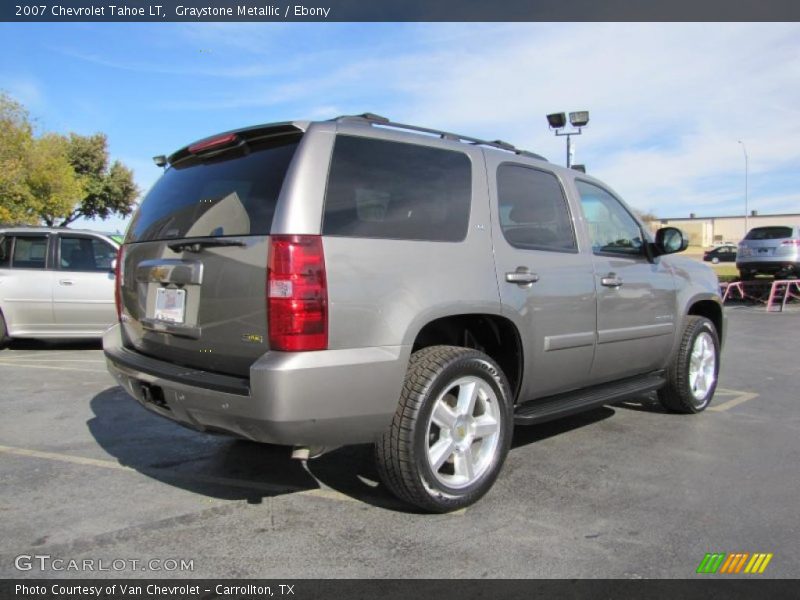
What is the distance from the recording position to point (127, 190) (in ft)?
153

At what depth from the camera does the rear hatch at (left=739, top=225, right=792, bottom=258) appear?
1731 cm

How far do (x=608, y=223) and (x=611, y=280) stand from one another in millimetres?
546

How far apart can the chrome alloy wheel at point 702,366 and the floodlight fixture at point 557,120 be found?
6.12 meters

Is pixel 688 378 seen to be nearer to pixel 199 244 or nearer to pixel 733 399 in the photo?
pixel 733 399

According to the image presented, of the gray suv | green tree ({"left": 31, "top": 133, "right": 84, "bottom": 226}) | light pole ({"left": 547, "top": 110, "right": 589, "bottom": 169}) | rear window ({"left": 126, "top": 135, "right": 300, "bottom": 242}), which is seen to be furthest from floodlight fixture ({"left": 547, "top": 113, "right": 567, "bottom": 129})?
green tree ({"left": 31, "top": 133, "right": 84, "bottom": 226})

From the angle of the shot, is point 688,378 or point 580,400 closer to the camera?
point 580,400

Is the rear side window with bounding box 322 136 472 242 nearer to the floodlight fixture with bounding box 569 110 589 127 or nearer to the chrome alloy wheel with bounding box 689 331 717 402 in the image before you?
the chrome alloy wheel with bounding box 689 331 717 402

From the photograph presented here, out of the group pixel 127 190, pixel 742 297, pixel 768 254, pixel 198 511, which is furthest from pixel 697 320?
pixel 127 190

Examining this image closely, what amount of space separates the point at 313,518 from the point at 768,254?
58.9 ft

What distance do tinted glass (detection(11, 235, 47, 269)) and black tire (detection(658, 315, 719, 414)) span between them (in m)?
7.89

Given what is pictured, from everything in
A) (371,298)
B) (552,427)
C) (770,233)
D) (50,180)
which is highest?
(50,180)

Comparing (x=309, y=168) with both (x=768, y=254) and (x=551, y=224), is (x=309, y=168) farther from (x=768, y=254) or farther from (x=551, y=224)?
(x=768, y=254)

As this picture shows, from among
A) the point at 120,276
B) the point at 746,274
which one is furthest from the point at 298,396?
the point at 746,274

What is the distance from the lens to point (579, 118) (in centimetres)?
1071
